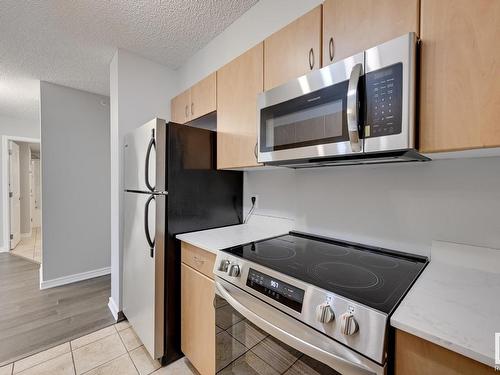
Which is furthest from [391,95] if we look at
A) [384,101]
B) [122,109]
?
[122,109]

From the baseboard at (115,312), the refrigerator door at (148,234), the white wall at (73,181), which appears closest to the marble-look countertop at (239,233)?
the refrigerator door at (148,234)

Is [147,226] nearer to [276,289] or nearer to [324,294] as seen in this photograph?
[276,289]

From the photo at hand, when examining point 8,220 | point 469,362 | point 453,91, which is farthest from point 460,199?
point 8,220

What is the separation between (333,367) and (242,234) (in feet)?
3.29

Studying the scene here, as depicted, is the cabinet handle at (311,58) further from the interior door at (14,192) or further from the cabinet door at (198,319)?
the interior door at (14,192)

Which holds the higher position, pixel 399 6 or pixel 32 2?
pixel 32 2

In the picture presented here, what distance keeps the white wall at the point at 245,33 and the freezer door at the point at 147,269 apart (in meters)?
1.40

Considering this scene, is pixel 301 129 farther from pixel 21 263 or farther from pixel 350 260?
pixel 21 263

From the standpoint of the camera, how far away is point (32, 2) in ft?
5.37

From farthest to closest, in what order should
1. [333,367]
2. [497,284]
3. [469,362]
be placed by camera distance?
[497,284], [333,367], [469,362]

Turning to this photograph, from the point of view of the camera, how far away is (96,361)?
1.59 metres

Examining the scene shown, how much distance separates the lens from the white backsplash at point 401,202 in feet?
3.06

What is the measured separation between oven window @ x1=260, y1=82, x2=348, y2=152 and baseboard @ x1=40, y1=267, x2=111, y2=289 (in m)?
3.14

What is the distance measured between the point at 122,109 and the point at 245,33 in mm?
1331
